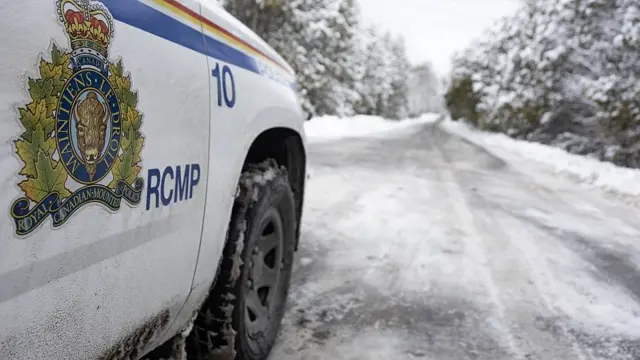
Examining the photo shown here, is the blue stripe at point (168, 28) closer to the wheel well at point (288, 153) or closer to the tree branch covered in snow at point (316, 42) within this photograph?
the wheel well at point (288, 153)

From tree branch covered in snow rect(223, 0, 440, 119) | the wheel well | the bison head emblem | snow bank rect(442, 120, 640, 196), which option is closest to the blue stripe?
the bison head emblem

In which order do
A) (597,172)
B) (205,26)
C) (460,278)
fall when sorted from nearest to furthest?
(205,26) → (460,278) → (597,172)

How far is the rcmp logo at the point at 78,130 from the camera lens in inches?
38.0

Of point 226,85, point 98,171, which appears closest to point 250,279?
point 226,85

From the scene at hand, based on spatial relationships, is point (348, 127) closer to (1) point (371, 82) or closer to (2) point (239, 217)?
(2) point (239, 217)

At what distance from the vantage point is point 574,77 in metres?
16.2

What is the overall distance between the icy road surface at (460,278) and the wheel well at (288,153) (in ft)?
2.16

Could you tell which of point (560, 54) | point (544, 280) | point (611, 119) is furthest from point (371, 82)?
point (544, 280)

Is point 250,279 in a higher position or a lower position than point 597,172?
higher

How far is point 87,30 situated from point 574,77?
1758 cm

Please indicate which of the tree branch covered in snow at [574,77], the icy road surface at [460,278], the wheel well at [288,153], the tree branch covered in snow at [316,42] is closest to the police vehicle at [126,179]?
the wheel well at [288,153]

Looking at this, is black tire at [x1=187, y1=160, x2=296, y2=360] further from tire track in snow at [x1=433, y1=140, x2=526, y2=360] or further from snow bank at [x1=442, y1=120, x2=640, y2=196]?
snow bank at [x1=442, y1=120, x2=640, y2=196]

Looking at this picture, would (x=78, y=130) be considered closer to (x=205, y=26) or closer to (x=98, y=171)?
(x=98, y=171)

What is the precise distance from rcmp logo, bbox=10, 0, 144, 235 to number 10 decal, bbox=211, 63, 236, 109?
18.2 inches
